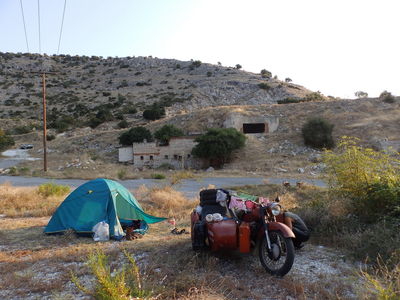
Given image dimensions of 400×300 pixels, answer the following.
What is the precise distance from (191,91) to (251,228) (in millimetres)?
66116

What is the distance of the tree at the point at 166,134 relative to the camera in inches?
1500

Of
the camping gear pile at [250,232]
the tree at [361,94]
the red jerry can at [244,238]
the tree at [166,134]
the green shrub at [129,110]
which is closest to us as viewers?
the camping gear pile at [250,232]

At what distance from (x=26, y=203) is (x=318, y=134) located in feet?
95.9

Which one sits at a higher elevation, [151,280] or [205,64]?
[205,64]

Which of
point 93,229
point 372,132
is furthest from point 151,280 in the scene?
point 372,132

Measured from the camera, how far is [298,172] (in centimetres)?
2700

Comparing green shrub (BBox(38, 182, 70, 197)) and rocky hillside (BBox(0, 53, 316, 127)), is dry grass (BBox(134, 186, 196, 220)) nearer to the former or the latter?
green shrub (BBox(38, 182, 70, 197))

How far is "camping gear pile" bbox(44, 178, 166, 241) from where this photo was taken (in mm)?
8438

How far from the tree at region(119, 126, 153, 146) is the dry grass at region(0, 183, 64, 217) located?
24.9m

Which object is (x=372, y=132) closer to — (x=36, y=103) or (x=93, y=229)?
(x=93, y=229)

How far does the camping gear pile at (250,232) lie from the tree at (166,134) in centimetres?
3208

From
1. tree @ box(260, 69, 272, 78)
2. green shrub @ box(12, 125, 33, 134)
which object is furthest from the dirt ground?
tree @ box(260, 69, 272, 78)

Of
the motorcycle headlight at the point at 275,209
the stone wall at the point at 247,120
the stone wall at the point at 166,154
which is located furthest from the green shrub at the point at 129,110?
the motorcycle headlight at the point at 275,209

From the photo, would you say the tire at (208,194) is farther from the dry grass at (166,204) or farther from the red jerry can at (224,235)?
the dry grass at (166,204)
